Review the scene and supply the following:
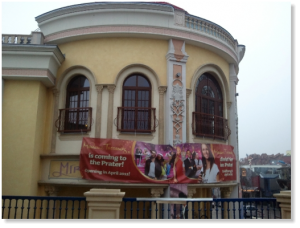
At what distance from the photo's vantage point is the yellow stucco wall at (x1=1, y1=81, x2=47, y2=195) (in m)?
9.59

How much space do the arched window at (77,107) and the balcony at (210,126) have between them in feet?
13.3

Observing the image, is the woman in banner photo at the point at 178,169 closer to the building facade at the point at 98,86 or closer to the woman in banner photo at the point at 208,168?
the building facade at the point at 98,86

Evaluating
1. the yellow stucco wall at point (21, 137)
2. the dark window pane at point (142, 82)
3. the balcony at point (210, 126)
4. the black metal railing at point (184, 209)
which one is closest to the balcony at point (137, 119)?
the dark window pane at point (142, 82)

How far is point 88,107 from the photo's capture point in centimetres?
1069

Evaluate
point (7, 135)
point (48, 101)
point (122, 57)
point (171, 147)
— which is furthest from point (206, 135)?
point (7, 135)

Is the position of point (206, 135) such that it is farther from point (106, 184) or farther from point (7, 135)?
point (7, 135)

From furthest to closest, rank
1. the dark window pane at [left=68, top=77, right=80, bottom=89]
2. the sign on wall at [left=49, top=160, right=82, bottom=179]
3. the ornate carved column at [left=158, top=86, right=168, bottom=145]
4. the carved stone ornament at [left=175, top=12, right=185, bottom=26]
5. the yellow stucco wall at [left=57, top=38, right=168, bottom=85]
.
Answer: the dark window pane at [left=68, top=77, right=80, bottom=89] < the carved stone ornament at [left=175, top=12, right=185, bottom=26] < the yellow stucco wall at [left=57, top=38, right=168, bottom=85] < the ornate carved column at [left=158, top=86, right=168, bottom=145] < the sign on wall at [left=49, top=160, right=82, bottom=179]

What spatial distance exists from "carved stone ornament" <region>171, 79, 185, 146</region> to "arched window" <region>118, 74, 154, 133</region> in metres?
0.84

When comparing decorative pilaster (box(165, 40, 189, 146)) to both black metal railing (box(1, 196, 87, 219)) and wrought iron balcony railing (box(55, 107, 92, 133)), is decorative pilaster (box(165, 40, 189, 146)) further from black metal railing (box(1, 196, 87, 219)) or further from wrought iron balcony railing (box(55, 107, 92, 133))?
black metal railing (box(1, 196, 87, 219))

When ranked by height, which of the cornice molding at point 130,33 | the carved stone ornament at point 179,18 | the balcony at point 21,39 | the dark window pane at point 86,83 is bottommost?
the dark window pane at point 86,83

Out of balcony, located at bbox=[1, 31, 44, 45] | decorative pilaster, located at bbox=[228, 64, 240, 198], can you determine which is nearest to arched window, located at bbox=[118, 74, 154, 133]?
balcony, located at bbox=[1, 31, 44, 45]

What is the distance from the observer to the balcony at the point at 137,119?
10.6 meters

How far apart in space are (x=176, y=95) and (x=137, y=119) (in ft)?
5.46

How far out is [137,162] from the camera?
993 cm
